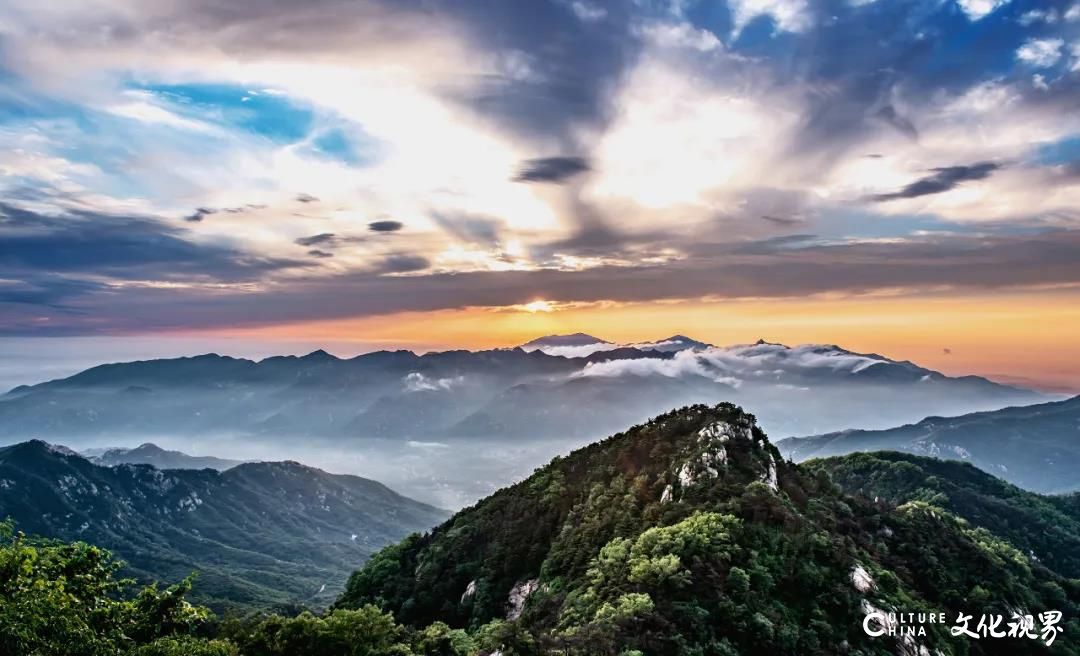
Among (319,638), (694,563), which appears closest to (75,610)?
(319,638)

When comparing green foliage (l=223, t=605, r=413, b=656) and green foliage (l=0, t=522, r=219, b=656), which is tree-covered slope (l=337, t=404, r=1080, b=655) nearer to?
green foliage (l=223, t=605, r=413, b=656)

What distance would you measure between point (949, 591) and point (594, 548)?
167 ft

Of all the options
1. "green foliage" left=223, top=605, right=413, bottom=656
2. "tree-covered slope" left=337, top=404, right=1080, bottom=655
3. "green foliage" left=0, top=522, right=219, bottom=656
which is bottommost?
"tree-covered slope" left=337, top=404, right=1080, bottom=655

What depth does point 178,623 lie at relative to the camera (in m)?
38.3

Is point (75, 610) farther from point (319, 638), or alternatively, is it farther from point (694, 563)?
point (694, 563)

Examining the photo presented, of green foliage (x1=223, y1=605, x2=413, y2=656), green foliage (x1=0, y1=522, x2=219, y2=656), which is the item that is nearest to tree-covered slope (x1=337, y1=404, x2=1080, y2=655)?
green foliage (x1=223, y1=605, x2=413, y2=656)

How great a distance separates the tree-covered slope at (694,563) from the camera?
54969 mm

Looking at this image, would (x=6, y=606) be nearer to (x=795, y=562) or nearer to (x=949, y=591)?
(x=795, y=562)

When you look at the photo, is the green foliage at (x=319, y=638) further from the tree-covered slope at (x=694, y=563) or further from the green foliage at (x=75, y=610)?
the tree-covered slope at (x=694, y=563)

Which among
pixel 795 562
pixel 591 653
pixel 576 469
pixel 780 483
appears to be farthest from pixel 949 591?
pixel 591 653

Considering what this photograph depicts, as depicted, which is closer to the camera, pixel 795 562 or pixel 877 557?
pixel 795 562

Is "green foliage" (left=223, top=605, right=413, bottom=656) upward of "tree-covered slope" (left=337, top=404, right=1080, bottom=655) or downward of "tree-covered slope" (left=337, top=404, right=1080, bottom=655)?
upward

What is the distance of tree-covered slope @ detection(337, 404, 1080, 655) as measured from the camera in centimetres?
5497

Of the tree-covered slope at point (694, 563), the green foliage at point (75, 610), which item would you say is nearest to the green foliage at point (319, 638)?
the green foliage at point (75, 610)
